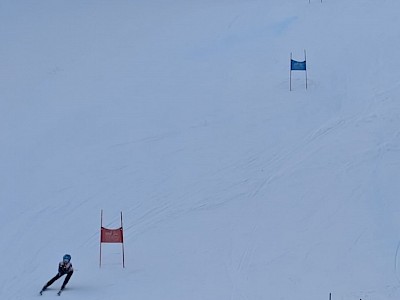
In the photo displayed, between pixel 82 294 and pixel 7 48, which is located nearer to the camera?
pixel 82 294

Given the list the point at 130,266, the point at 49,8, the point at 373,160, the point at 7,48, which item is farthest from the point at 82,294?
the point at 49,8

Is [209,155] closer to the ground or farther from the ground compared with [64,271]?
farther from the ground

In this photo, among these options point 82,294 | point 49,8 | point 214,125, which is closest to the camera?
point 82,294

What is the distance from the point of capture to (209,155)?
64.9 ft

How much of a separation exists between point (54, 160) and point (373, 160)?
25.3 feet

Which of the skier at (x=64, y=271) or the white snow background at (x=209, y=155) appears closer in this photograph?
the skier at (x=64, y=271)

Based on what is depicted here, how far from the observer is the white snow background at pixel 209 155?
14.6 m

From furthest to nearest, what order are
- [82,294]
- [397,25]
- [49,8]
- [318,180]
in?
1. [49,8]
2. [397,25]
3. [318,180]
4. [82,294]

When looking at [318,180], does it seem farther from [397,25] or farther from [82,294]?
[397,25]

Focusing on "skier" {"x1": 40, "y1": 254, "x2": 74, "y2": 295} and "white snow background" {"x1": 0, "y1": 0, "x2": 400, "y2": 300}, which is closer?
"skier" {"x1": 40, "y1": 254, "x2": 74, "y2": 295}

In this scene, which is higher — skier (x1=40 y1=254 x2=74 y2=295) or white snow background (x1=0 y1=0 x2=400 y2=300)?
white snow background (x1=0 y1=0 x2=400 y2=300)

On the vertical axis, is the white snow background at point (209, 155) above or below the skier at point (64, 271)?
above

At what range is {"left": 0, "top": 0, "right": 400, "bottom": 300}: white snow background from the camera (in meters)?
14.6

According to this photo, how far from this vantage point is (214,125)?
21.4m
